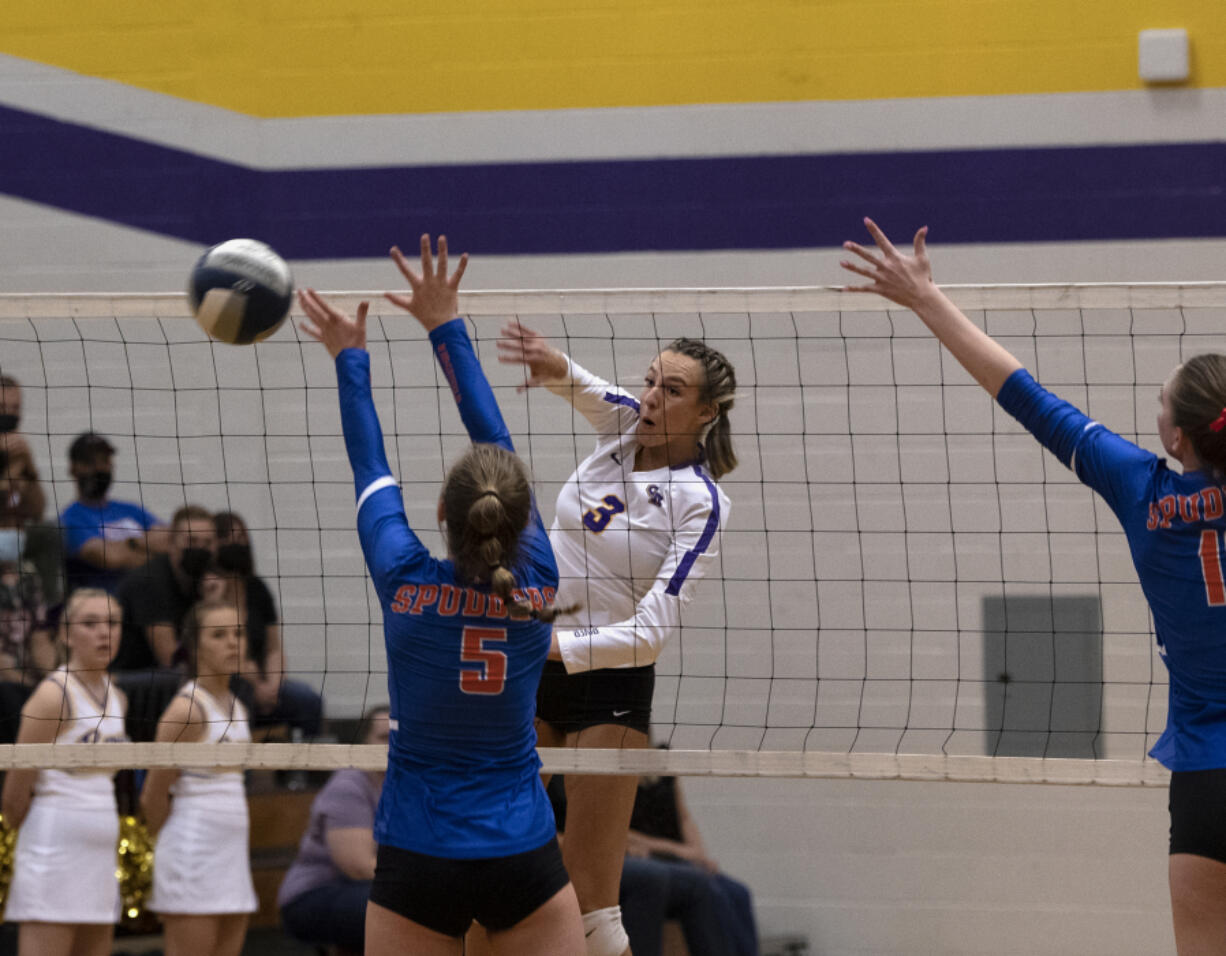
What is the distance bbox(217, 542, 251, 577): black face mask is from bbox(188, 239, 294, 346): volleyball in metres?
2.61

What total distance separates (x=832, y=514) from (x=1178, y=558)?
3.11m

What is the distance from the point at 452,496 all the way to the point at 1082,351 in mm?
3652

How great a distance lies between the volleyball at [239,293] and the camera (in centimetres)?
374

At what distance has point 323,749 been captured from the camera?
4.28 meters

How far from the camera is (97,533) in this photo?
20.9 ft

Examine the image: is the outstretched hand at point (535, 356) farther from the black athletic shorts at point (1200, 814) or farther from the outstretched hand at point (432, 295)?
the black athletic shorts at point (1200, 814)

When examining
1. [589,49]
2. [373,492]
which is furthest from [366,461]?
[589,49]

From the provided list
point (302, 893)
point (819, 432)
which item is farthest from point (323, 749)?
point (819, 432)

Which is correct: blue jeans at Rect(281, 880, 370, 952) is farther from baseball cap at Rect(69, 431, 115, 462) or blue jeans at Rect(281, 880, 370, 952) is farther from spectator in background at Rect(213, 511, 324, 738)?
baseball cap at Rect(69, 431, 115, 462)

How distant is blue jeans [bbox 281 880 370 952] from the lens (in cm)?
575

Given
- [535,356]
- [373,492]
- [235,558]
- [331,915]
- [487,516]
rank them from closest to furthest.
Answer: [487,516] → [373,492] → [535,356] → [331,915] → [235,558]

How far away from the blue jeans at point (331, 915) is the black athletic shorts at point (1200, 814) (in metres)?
3.55

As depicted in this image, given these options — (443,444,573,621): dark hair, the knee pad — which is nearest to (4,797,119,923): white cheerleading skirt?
the knee pad

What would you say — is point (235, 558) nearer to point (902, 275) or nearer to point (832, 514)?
point (832, 514)
